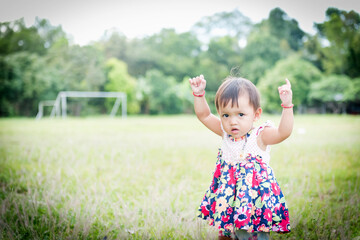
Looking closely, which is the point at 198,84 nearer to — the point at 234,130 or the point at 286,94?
the point at 234,130

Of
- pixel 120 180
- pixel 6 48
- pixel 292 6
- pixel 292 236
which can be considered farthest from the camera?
pixel 6 48

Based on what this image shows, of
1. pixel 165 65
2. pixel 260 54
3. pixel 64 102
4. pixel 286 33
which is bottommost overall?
pixel 64 102

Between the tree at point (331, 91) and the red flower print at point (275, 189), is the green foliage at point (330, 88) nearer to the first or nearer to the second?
the tree at point (331, 91)

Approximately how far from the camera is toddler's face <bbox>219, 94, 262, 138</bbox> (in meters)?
1.45

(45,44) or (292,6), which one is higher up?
(45,44)

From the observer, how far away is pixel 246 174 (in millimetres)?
Result: 1474

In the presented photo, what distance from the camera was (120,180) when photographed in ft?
10.2

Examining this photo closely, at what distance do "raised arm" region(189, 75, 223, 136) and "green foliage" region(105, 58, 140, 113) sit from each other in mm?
21959

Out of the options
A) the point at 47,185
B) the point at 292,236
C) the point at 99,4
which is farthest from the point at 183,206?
the point at 99,4

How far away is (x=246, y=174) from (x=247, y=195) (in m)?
0.10

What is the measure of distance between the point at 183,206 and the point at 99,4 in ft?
6.56

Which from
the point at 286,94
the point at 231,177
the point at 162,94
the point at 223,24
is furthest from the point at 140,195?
the point at 162,94

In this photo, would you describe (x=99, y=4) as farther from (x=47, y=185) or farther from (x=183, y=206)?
(x=183, y=206)

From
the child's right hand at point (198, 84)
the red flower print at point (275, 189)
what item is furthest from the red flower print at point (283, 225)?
the child's right hand at point (198, 84)
